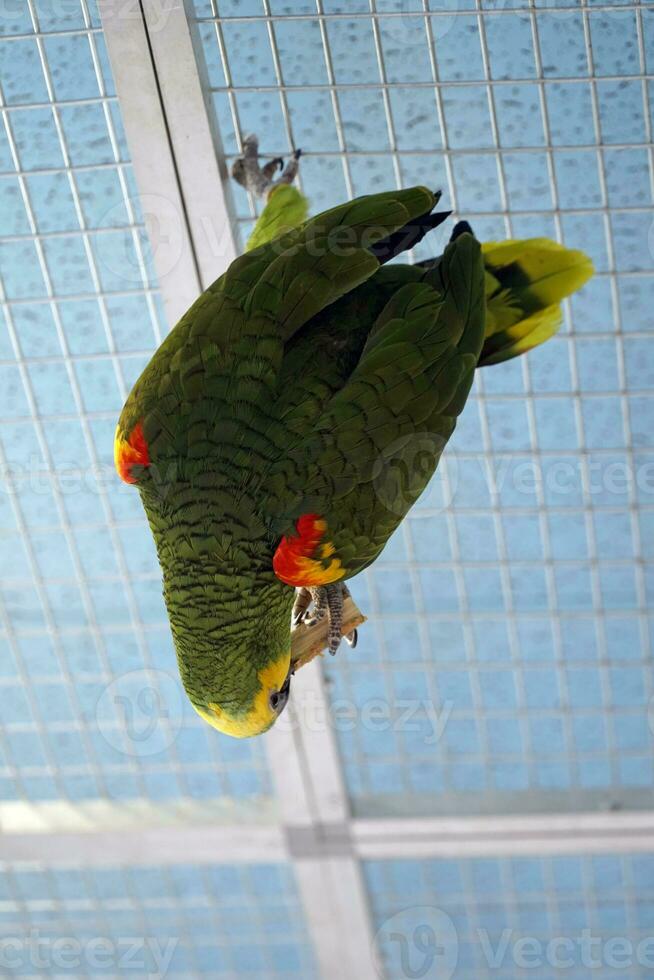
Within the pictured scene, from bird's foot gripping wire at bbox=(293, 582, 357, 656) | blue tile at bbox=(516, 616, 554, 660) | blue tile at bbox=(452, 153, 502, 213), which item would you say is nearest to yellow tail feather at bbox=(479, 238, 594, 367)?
blue tile at bbox=(452, 153, 502, 213)

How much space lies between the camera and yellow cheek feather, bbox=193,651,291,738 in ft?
3.15

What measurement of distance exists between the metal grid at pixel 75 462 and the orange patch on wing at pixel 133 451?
322 millimetres

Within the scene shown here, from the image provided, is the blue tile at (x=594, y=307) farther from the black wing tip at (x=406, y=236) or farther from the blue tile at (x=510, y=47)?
the black wing tip at (x=406, y=236)

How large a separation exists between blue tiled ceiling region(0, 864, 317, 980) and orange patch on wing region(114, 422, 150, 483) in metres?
1.02

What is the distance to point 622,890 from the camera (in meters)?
1.77

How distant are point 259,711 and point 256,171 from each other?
56 cm

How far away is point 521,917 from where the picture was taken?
5.86 ft

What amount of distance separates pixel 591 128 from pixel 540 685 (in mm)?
839

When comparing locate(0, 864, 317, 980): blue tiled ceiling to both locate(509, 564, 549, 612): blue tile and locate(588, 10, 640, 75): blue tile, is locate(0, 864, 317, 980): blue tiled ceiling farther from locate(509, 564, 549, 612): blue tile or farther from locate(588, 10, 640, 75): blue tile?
locate(588, 10, 640, 75): blue tile

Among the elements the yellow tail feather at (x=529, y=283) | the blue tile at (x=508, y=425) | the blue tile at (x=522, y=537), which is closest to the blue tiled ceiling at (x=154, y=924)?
the blue tile at (x=522, y=537)

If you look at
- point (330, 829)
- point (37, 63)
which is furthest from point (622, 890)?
point (37, 63)

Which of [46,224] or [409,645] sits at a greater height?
[46,224]

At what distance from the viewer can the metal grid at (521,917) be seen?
1750 mm

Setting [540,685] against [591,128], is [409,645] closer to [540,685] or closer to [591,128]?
[540,685]
